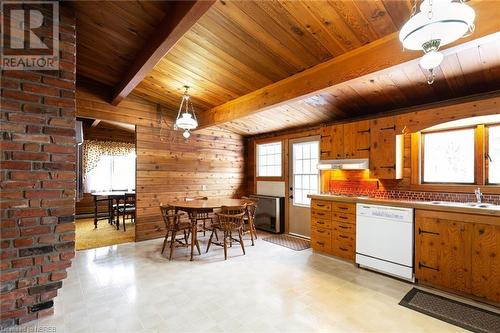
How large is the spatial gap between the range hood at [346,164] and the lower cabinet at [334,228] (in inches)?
23.1

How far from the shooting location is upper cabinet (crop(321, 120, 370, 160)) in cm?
365

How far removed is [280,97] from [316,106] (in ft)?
3.42

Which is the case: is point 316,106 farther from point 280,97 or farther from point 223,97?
point 223,97

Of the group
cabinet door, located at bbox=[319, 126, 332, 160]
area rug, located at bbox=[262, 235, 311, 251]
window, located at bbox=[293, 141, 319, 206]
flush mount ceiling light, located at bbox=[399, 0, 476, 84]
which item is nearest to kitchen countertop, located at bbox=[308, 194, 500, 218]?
cabinet door, located at bbox=[319, 126, 332, 160]

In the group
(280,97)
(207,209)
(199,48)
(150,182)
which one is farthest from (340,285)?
(150,182)

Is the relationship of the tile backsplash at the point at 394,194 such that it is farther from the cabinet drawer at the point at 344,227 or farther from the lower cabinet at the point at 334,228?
the cabinet drawer at the point at 344,227

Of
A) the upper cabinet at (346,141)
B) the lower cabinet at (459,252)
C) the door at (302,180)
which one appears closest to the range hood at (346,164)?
the upper cabinet at (346,141)

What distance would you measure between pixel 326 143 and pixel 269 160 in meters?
1.95

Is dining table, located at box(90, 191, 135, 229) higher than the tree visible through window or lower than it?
lower

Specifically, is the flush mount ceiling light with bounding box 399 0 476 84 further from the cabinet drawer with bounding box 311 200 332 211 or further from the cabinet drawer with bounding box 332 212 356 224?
the cabinet drawer with bounding box 311 200 332 211

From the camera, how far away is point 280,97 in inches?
127

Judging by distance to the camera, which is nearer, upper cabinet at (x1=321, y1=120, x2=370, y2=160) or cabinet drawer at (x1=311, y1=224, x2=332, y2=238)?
upper cabinet at (x1=321, y1=120, x2=370, y2=160)

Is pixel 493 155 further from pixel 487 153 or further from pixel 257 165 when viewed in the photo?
pixel 257 165

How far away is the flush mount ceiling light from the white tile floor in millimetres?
2193
